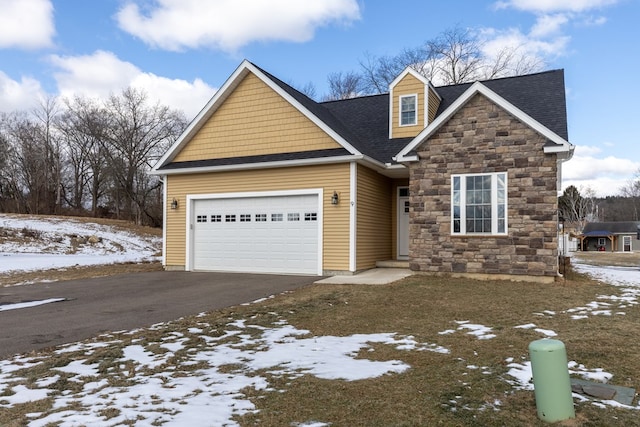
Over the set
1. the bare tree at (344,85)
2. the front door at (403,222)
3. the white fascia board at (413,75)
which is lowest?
the front door at (403,222)

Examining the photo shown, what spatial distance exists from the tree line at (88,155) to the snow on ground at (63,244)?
10.8 metres

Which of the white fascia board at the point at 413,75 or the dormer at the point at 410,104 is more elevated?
the white fascia board at the point at 413,75

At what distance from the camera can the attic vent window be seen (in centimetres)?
1436

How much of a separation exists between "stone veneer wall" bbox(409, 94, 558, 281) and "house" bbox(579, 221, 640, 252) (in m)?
47.2

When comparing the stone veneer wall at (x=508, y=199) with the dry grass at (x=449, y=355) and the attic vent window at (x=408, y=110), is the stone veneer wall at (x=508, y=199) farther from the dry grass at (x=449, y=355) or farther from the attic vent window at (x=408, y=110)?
the attic vent window at (x=408, y=110)

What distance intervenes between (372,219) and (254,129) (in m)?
4.49

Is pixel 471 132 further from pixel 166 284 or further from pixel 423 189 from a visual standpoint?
pixel 166 284

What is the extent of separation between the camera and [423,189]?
11.8 m

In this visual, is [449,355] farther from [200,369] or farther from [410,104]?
[410,104]

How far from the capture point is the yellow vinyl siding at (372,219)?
1247cm

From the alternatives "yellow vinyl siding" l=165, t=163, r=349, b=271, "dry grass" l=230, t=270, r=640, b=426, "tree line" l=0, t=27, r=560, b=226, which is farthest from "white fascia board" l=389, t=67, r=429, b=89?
"tree line" l=0, t=27, r=560, b=226

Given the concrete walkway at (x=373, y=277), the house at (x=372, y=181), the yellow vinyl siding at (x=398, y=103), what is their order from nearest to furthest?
1. the concrete walkway at (x=373, y=277)
2. the house at (x=372, y=181)
3. the yellow vinyl siding at (x=398, y=103)

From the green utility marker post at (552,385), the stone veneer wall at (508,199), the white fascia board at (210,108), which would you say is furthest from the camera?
the white fascia board at (210,108)

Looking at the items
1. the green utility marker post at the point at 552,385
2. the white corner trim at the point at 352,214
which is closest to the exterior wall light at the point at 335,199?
the white corner trim at the point at 352,214
